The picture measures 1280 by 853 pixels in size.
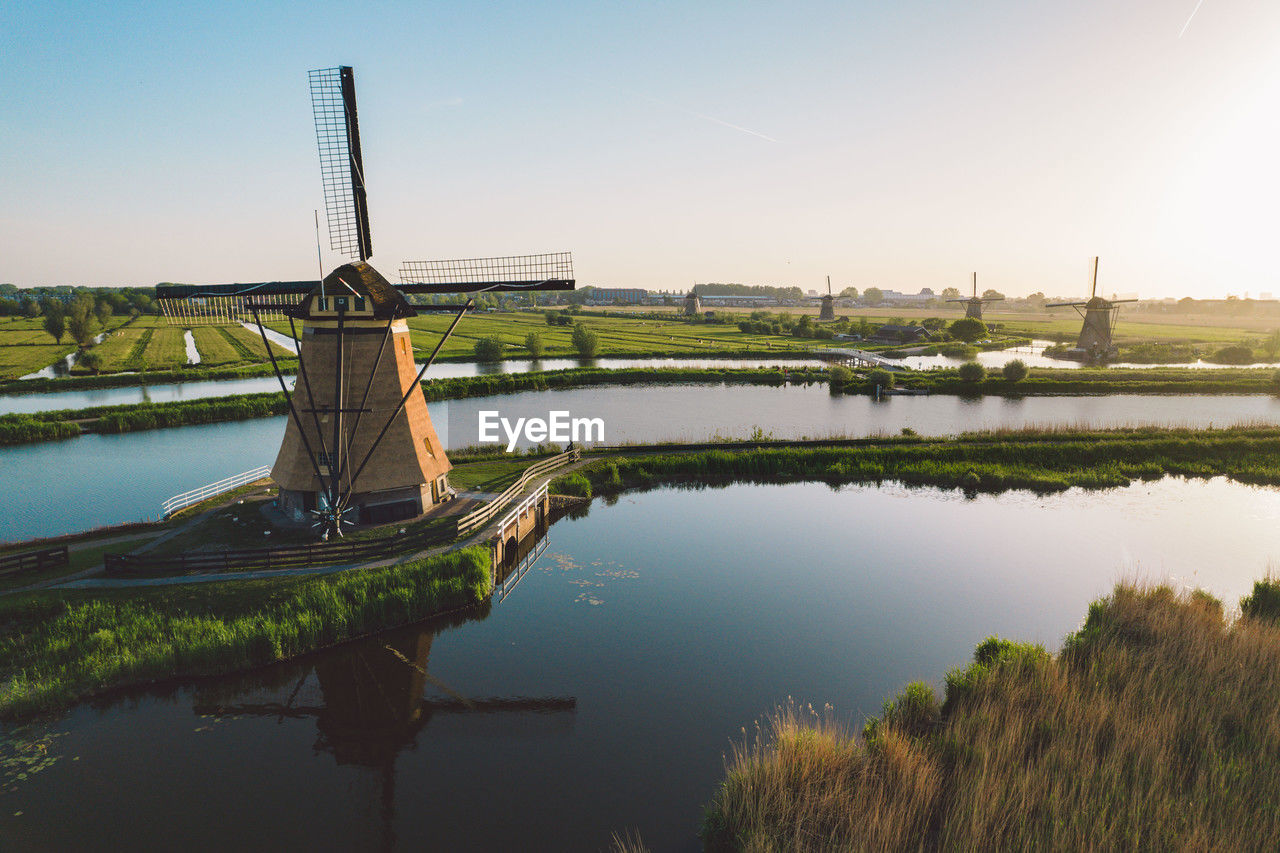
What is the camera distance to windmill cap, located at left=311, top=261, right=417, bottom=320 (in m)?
18.2

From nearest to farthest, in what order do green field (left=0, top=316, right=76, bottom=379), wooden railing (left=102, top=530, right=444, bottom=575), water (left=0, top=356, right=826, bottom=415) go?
wooden railing (left=102, top=530, right=444, bottom=575), water (left=0, top=356, right=826, bottom=415), green field (left=0, top=316, right=76, bottom=379)

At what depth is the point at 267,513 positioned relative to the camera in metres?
20.1

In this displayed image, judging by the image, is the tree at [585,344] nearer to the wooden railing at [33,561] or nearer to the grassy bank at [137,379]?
the grassy bank at [137,379]

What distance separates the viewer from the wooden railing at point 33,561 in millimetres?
15805

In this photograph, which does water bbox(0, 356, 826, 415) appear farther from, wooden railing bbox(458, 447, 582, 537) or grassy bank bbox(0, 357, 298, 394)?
wooden railing bbox(458, 447, 582, 537)

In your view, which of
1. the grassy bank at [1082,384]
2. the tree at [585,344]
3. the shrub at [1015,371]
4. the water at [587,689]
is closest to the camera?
the water at [587,689]

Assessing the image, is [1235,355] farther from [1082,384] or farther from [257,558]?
[257,558]

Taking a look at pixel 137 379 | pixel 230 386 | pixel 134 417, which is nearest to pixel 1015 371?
pixel 134 417

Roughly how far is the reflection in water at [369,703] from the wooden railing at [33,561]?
773cm

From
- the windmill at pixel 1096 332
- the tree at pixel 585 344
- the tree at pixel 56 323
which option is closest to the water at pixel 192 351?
the tree at pixel 56 323

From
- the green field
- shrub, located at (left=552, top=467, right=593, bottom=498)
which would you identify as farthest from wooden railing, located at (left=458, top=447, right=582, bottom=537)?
the green field

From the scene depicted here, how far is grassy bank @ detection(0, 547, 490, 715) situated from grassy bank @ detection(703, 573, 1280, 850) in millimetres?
9306

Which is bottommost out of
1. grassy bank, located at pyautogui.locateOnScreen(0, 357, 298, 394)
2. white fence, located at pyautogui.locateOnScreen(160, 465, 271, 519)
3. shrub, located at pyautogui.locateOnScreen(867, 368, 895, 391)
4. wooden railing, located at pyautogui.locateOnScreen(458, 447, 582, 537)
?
wooden railing, located at pyautogui.locateOnScreen(458, 447, 582, 537)

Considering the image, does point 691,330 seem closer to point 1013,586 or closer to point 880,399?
point 880,399
